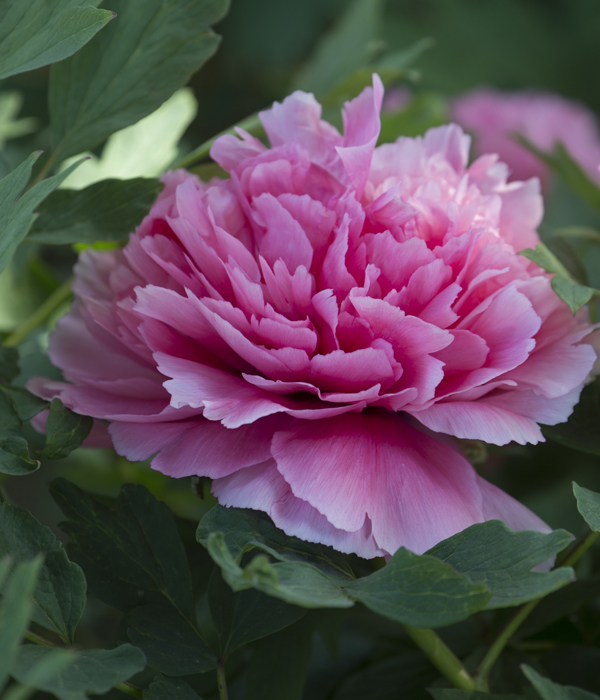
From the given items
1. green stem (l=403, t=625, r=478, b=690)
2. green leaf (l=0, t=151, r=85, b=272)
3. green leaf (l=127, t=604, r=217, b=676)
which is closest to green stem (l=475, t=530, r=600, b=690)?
green stem (l=403, t=625, r=478, b=690)

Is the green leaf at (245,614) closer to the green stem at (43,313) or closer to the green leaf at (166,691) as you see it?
the green leaf at (166,691)

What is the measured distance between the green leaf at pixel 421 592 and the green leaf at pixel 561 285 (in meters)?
0.11

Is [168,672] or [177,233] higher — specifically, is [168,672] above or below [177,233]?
below

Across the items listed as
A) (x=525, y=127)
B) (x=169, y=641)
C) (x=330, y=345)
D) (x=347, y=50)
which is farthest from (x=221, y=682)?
(x=525, y=127)

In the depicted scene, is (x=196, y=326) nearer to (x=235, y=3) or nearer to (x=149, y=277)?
(x=149, y=277)

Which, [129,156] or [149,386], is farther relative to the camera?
[129,156]

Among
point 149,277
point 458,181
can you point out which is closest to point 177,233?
point 149,277

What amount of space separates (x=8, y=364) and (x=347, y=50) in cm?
35

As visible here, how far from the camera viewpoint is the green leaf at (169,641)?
249 millimetres

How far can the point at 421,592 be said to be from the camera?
0.21 meters

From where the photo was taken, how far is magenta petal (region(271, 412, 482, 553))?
0.77 feet

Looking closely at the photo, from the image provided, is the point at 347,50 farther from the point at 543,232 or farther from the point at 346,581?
the point at 346,581

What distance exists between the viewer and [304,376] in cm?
26

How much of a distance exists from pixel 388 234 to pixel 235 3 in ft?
2.95
